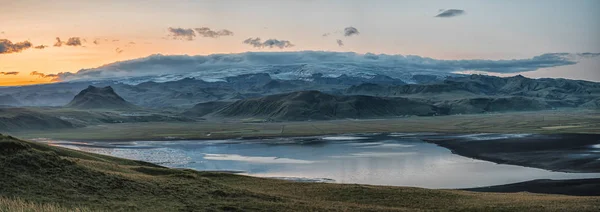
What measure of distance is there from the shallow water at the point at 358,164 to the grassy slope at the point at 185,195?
69.5ft

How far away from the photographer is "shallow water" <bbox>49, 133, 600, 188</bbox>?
66.6m

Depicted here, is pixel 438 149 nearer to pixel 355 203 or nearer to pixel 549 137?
pixel 549 137

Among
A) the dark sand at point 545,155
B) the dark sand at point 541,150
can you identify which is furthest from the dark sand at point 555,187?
the dark sand at point 541,150

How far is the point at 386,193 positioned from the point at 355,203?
4205 mm

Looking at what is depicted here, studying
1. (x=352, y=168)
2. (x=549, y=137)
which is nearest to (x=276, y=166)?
(x=352, y=168)

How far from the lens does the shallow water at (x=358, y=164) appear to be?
6656 centimetres

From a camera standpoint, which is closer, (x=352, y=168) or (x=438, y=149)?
(x=352, y=168)

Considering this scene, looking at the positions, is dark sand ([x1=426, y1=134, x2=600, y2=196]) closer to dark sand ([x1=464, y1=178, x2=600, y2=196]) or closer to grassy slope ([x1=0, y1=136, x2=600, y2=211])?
dark sand ([x1=464, y1=178, x2=600, y2=196])

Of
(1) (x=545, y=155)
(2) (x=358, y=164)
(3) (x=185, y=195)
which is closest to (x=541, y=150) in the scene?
(1) (x=545, y=155)

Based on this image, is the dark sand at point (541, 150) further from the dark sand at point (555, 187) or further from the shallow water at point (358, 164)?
the dark sand at point (555, 187)

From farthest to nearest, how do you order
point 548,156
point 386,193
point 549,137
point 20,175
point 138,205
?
point 549,137 < point 548,156 < point 386,193 < point 20,175 < point 138,205

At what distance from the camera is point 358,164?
3312 inches

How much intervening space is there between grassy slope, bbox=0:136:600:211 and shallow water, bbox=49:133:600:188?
21169mm

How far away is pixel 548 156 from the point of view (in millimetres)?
89688
